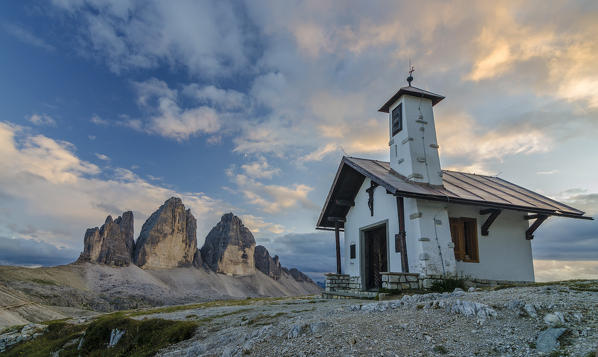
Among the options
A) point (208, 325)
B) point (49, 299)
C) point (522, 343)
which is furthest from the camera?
point (49, 299)

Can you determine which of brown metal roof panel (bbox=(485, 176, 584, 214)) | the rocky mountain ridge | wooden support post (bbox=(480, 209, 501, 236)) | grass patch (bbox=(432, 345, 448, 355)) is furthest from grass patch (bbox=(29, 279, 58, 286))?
grass patch (bbox=(432, 345, 448, 355))

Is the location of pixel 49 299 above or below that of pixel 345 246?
below

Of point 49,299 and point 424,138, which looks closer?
point 424,138

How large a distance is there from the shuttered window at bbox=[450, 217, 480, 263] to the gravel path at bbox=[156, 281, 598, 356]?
7.63 m

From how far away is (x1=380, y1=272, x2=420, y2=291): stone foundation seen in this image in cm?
1411

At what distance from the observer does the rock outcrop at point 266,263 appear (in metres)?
160

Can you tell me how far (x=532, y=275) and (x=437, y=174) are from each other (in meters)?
6.74

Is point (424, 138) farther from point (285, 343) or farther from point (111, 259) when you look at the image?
point (111, 259)

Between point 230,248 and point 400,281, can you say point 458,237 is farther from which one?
point 230,248

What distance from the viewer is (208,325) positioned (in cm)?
1057

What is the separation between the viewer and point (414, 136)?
1758 cm

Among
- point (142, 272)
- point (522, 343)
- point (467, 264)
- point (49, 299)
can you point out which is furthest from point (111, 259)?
point (522, 343)

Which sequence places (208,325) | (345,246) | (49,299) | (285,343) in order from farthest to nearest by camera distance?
1. (49,299)
2. (345,246)
3. (208,325)
4. (285,343)

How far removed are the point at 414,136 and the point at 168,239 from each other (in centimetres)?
12374
